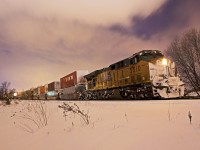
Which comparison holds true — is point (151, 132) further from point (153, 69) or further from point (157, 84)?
point (153, 69)

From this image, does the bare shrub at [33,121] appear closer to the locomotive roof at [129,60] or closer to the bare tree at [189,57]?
the locomotive roof at [129,60]

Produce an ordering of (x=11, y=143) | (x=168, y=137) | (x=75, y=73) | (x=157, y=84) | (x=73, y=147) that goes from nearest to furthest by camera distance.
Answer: (x=168, y=137), (x=73, y=147), (x=11, y=143), (x=157, y=84), (x=75, y=73)

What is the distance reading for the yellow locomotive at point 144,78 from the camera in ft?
53.5

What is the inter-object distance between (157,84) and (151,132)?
12583 millimetres

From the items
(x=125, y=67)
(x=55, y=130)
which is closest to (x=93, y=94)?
(x=125, y=67)

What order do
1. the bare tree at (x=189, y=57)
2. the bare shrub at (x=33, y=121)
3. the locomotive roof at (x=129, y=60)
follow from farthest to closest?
the bare tree at (x=189, y=57) < the locomotive roof at (x=129, y=60) < the bare shrub at (x=33, y=121)

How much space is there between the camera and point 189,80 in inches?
1244

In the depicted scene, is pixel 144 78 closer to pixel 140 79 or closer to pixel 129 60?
pixel 140 79

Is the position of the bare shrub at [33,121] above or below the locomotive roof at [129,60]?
below

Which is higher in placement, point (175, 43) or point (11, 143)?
point (175, 43)

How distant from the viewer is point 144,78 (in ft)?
57.7

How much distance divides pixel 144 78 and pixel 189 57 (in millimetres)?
17569

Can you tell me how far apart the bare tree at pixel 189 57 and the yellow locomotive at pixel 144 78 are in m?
14.2

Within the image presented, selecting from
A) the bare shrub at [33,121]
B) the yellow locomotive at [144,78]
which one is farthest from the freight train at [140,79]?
the bare shrub at [33,121]
